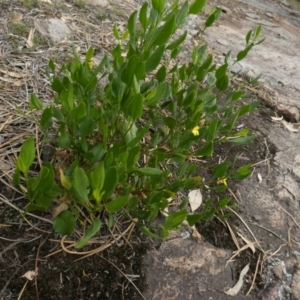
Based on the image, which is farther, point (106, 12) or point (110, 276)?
point (106, 12)

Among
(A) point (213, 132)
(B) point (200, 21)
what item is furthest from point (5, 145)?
(B) point (200, 21)

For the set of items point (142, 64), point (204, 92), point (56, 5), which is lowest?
point (56, 5)

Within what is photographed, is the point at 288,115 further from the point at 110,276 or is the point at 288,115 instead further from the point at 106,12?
the point at 110,276

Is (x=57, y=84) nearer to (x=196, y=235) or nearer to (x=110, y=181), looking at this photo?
(x=110, y=181)

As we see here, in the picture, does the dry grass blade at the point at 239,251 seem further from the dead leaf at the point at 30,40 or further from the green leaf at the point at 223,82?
the dead leaf at the point at 30,40

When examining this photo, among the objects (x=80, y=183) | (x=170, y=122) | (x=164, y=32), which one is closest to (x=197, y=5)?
(x=164, y=32)

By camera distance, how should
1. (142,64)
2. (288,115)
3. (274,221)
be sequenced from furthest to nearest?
1. (288,115)
2. (274,221)
3. (142,64)

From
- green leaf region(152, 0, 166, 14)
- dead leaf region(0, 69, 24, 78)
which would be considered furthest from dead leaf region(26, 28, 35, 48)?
green leaf region(152, 0, 166, 14)

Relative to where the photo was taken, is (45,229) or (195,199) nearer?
(45,229)
